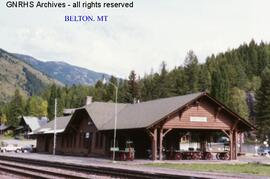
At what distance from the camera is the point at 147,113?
43812 mm

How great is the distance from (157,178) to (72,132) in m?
41.4

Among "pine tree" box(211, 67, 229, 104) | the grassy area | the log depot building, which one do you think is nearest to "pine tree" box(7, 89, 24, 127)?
"pine tree" box(211, 67, 229, 104)

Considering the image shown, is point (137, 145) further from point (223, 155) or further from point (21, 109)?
point (21, 109)

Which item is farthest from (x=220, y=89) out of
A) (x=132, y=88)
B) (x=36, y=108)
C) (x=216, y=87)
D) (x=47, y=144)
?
(x=36, y=108)

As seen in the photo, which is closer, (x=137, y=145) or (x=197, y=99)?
(x=197, y=99)

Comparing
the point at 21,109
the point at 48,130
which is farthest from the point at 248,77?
the point at 48,130

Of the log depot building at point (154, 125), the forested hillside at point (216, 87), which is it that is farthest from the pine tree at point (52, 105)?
the log depot building at point (154, 125)

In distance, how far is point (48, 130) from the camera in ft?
215

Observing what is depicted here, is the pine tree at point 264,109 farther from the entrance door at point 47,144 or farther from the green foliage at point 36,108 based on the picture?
the green foliage at point 36,108

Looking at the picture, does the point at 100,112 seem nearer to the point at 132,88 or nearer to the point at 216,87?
the point at 132,88

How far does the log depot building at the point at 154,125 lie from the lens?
133 feet

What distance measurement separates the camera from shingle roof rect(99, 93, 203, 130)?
4023 cm

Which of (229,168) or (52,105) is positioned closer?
(229,168)

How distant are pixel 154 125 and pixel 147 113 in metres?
5.16
